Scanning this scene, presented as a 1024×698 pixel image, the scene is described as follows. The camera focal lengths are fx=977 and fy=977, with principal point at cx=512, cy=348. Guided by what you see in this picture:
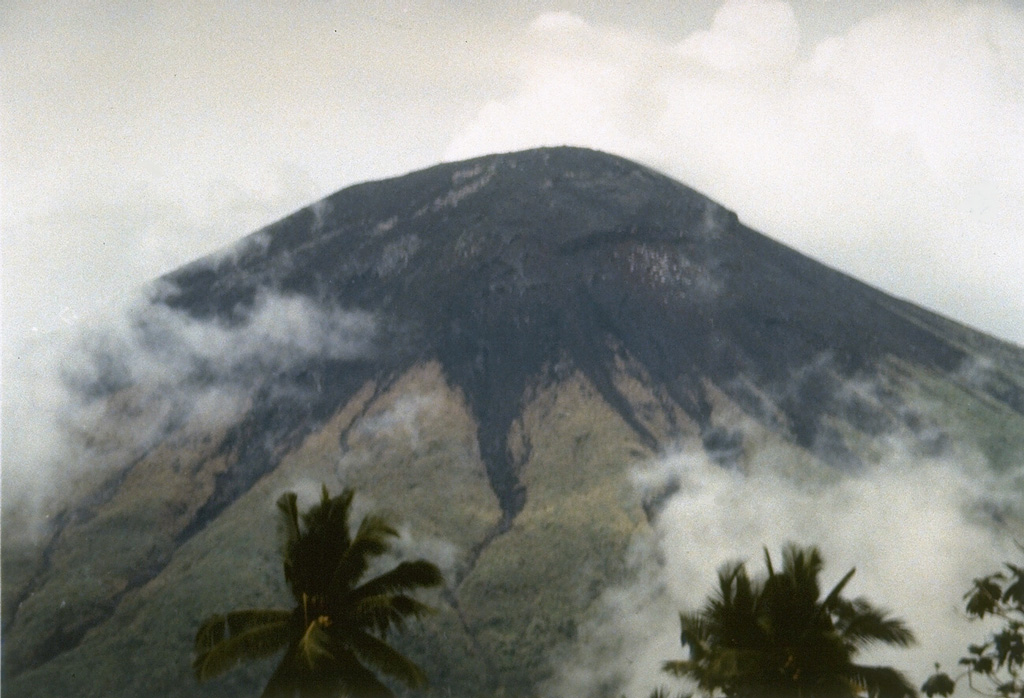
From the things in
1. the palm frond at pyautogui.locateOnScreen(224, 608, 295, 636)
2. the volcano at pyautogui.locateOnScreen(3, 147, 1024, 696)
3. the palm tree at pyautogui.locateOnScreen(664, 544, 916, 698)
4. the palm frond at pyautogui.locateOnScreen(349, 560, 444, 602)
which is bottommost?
the palm tree at pyautogui.locateOnScreen(664, 544, 916, 698)

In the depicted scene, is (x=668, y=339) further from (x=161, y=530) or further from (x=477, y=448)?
(x=161, y=530)

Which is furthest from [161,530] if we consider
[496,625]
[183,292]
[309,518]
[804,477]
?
[309,518]

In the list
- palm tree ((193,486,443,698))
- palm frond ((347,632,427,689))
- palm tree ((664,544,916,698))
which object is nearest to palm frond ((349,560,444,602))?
palm tree ((193,486,443,698))

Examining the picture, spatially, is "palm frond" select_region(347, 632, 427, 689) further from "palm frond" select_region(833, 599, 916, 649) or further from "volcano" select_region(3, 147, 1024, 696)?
"volcano" select_region(3, 147, 1024, 696)

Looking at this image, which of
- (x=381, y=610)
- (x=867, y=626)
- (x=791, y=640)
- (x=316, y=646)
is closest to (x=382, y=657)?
(x=381, y=610)

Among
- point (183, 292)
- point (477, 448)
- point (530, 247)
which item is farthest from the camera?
point (183, 292)

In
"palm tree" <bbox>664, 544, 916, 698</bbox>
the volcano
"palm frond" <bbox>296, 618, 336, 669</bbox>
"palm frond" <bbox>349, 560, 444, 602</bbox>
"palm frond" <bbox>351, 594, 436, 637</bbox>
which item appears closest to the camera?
"palm tree" <bbox>664, 544, 916, 698</bbox>
